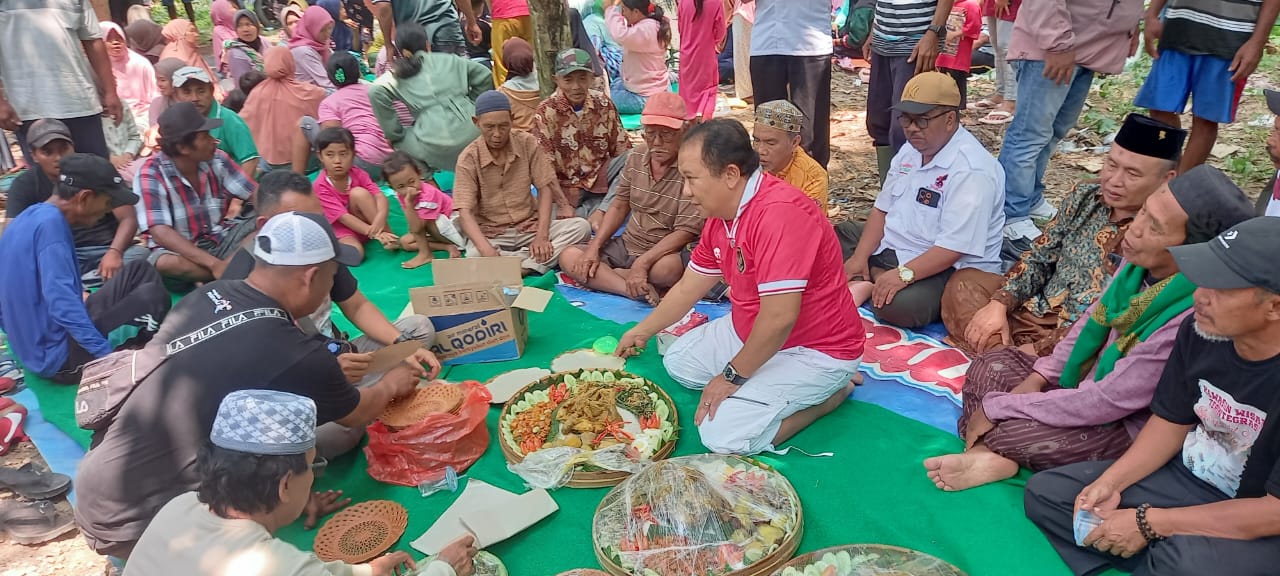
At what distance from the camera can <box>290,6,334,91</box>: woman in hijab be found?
8422mm

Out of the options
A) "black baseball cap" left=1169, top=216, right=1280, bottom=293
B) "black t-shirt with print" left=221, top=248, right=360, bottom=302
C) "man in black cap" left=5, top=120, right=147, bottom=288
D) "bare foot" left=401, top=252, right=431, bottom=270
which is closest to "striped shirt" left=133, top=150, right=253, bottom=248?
"man in black cap" left=5, top=120, right=147, bottom=288

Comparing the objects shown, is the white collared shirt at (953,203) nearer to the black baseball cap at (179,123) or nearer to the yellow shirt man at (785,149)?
the yellow shirt man at (785,149)

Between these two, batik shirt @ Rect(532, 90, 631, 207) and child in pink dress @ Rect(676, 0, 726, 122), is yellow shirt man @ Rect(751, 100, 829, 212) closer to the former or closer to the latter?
batik shirt @ Rect(532, 90, 631, 207)

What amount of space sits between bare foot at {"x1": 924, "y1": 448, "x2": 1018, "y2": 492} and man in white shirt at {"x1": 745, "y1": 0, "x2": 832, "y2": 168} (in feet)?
9.95

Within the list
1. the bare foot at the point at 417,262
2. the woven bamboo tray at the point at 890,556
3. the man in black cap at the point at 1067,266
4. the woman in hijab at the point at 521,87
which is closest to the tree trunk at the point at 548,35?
the woman in hijab at the point at 521,87

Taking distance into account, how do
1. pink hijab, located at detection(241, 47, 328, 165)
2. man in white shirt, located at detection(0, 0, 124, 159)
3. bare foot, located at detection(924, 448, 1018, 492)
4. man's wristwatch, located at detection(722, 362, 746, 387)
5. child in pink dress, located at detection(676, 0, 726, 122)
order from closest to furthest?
bare foot, located at detection(924, 448, 1018, 492) → man's wristwatch, located at detection(722, 362, 746, 387) → man in white shirt, located at detection(0, 0, 124, 159) → pink hijab, located at detection(241, 47, 328, 165) → child in pink dress, located at detection(676, 0, 726, 122)

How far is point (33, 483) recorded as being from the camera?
3324 millimetres

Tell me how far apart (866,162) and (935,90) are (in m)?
3.19

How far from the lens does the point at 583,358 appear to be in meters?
3.98

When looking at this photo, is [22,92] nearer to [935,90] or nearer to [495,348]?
[495,348]

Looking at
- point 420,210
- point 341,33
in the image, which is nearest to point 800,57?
point 420,210

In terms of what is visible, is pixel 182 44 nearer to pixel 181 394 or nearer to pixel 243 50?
pixel 243 50

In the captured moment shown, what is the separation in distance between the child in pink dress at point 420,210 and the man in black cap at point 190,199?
934 millimetres

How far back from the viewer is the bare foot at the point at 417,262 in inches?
215
